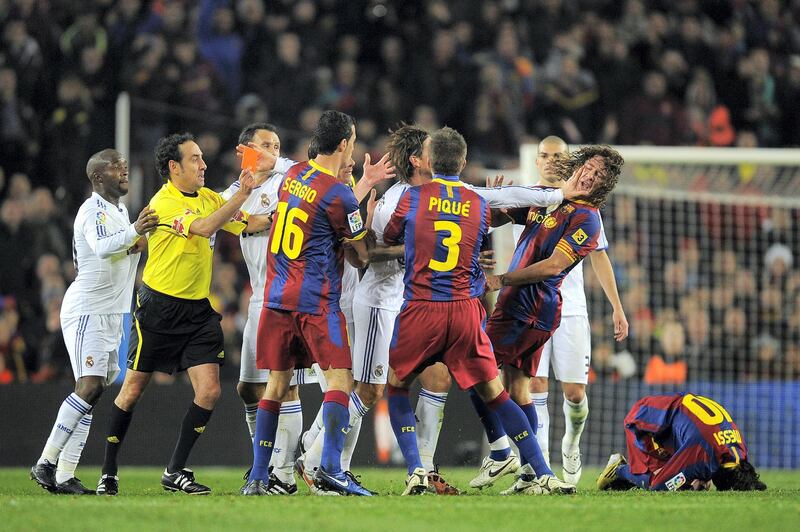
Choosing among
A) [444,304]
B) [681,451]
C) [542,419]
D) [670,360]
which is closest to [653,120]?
[670,360]

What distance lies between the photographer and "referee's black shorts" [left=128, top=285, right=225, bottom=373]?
7961mm

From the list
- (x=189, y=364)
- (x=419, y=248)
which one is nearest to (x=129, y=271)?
(x=189, y=364)

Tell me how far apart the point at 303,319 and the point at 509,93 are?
29.5ft

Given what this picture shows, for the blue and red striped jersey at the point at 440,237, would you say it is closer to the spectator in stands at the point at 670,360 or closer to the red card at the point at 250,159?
the red card at the point at 250,159

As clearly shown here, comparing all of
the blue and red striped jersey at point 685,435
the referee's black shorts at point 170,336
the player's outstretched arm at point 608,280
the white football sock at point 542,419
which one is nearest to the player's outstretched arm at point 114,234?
the referee's black shorts at point 170,336

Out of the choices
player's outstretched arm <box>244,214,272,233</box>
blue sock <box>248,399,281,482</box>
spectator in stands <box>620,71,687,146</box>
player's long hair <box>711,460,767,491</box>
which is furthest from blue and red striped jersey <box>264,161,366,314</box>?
spectator in stands <box>620,71,687,146</box>

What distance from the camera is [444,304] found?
740cm

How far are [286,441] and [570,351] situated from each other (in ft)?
7.71

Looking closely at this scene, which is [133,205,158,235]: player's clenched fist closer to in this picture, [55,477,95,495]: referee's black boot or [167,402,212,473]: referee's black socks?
[167,402,212,473]: referee's black socks

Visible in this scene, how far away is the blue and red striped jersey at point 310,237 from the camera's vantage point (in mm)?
7387

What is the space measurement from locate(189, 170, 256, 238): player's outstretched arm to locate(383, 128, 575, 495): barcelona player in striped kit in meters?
0.91

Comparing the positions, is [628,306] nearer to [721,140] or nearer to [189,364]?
[721,140]

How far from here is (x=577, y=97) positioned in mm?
15656

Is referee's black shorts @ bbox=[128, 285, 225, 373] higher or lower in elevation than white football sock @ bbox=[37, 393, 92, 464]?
higher
